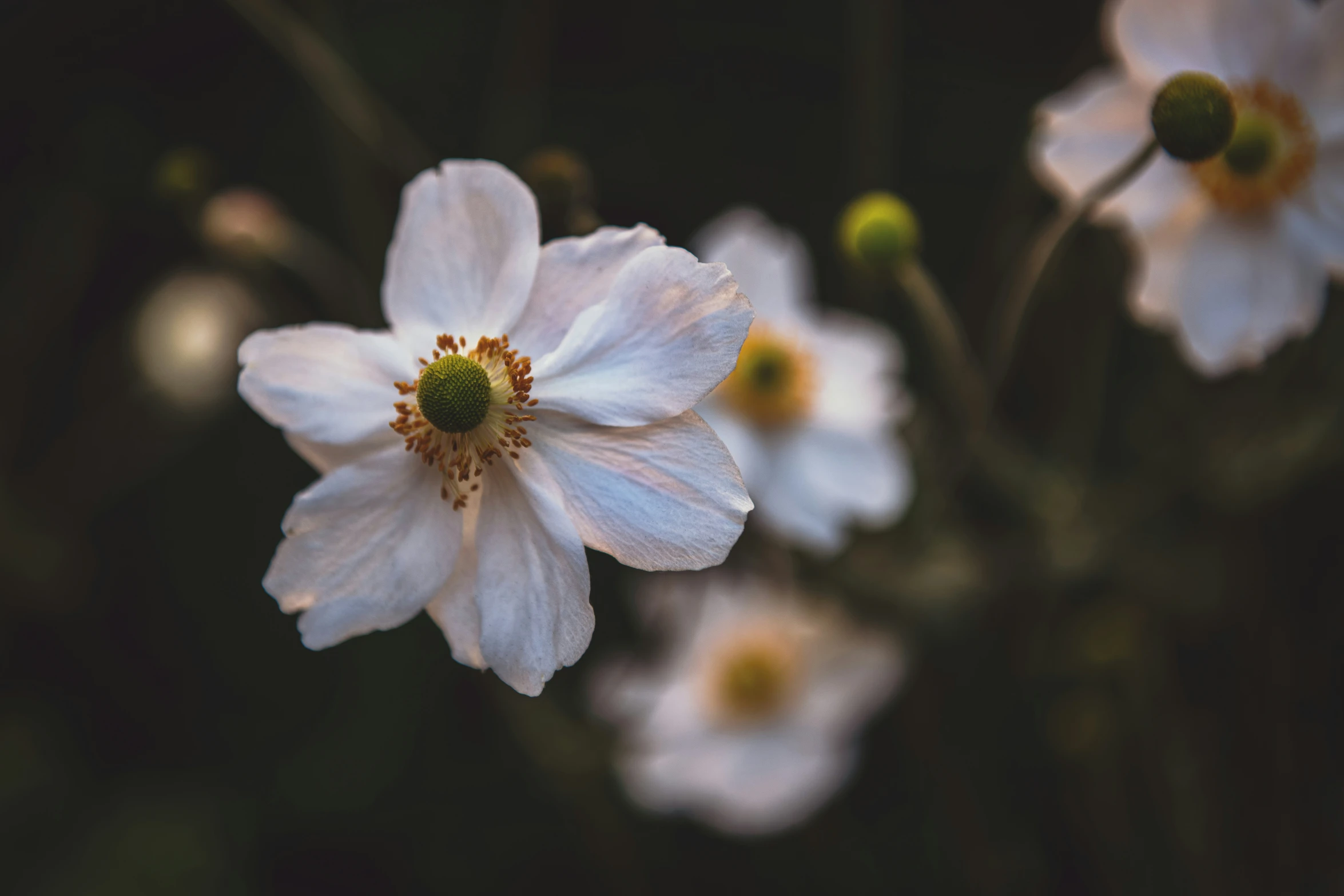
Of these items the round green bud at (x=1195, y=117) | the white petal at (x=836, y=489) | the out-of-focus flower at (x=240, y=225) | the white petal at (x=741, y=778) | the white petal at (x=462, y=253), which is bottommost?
the white petal at (x=741, y=778)

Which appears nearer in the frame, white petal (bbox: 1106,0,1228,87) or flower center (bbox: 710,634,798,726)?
white petal (bbox: 1106,0,1228,87)

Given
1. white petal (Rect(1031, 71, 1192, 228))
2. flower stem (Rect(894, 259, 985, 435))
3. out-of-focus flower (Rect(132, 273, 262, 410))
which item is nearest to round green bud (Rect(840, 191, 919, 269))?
flower stem (Rect(894, 259, 985, 435))

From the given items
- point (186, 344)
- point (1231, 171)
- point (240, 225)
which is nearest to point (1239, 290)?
point (1231, 171)

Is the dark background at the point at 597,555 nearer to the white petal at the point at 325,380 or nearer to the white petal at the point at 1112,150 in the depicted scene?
the white petal at the point at 1112,150

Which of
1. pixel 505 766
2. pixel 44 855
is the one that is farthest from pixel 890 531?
pixel 44 855

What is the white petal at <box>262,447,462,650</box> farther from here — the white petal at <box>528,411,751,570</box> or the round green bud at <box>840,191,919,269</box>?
the round green bud at <box>840,191,919,269</box>

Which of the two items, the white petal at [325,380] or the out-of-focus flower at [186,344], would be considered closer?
the white petal at [325,380]

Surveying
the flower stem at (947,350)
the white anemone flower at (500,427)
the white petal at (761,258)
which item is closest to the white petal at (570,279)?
the white anemone flower at (500,427)
